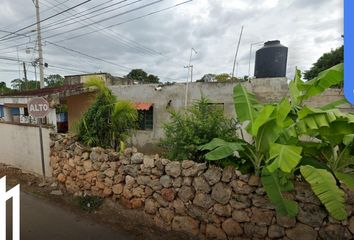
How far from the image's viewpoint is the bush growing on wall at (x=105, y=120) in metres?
6.89

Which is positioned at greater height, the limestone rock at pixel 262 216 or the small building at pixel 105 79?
the small building at pixel 105 79

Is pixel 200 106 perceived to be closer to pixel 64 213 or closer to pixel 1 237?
pixel 64 213

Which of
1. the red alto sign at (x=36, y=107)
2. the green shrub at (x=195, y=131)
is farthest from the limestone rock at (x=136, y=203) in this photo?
the red alto sign at (x=36, y=107)

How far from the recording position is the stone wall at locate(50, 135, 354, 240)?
3.73 metres

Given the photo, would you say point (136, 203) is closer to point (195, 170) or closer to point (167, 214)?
point (167, 214)

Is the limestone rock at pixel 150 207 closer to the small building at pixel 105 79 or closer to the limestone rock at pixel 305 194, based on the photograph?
the limestone rock at pixel 305 194

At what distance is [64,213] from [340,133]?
550cm

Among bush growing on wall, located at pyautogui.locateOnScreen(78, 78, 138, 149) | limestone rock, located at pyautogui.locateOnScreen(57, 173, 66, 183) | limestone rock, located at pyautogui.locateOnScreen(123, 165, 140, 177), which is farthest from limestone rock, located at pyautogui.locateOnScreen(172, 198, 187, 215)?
limestone rock, located at pyautogui.locateOnScreen(57, 173, 66, 183)

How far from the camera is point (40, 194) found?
703 cm

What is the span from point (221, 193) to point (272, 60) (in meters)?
7.17

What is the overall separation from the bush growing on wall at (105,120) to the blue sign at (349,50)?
607cm

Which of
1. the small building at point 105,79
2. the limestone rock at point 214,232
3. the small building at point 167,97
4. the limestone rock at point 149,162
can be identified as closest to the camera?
the limestone rock at point 214,232

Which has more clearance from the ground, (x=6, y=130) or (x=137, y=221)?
(x=6, y=130)

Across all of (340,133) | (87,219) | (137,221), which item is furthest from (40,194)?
(340,133)
